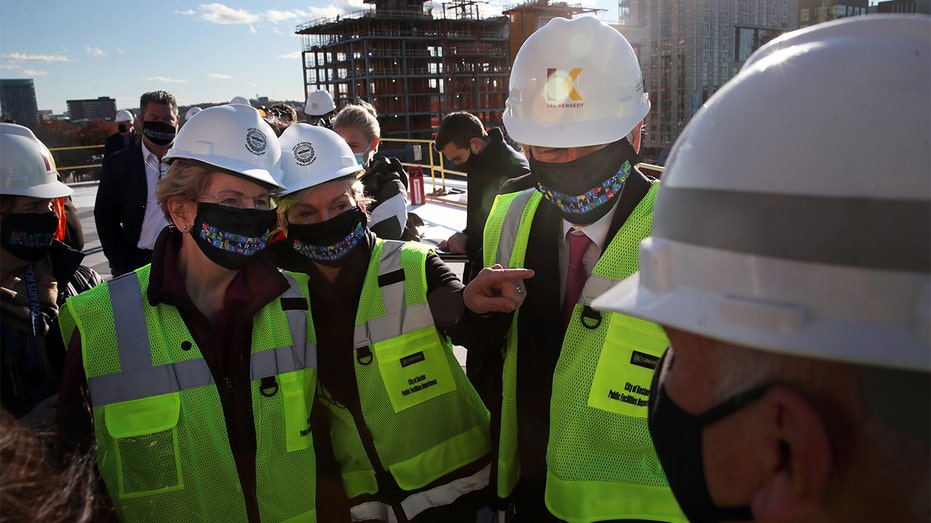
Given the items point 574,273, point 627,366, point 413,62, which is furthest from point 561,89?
point 413,62

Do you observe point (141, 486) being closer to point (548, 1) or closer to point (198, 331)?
point (198, 331)

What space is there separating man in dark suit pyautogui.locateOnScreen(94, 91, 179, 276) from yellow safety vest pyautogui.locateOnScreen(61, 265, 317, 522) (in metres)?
3.07

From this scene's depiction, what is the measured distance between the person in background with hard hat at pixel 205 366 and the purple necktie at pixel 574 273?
0.93 metres

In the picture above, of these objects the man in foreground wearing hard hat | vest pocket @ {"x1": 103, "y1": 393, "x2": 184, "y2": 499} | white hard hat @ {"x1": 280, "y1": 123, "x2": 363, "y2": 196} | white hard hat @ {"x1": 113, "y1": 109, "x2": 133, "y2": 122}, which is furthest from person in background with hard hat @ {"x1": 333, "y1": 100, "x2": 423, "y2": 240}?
white hard hat @ {"x1": 113, "y1": 109, "x2": 133, "y2": 122}

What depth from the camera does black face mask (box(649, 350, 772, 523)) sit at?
103 centimetres

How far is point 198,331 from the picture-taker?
210 centimetres

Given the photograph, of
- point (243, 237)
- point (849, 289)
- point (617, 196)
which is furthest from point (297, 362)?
point (849, 289)

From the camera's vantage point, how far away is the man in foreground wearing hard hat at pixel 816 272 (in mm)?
809

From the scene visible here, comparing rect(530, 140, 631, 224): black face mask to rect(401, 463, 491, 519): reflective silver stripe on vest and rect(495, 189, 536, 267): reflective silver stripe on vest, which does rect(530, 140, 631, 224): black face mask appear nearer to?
rect(495, 189, 536, 267): reflective silver stripe on vest

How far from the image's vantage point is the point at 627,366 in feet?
6.22

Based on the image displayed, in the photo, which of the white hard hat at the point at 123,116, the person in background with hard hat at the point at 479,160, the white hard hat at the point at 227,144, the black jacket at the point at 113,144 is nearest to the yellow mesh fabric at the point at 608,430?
the white hard hat at the point at 227,144

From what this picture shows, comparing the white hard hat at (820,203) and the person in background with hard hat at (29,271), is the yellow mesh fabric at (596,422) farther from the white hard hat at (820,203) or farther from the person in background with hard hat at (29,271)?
the person in background with hard hat at (29,271)

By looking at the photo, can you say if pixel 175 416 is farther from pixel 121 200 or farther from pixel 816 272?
pixel 121 200

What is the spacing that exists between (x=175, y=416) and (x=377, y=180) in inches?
109
